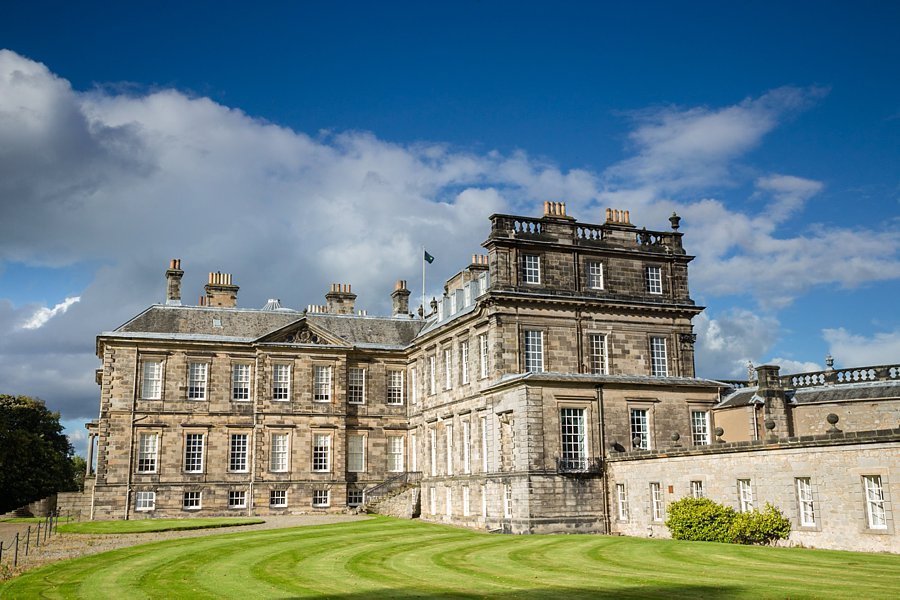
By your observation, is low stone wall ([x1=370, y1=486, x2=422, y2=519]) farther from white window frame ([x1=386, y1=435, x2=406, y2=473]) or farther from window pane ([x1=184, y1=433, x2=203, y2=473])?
window pane ([x1=184, y1=433, x2=203, y2=473])

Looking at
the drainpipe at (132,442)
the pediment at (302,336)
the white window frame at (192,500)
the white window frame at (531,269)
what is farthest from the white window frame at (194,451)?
the white window frame at (531,269)

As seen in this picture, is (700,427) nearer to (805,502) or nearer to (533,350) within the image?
(533,350)

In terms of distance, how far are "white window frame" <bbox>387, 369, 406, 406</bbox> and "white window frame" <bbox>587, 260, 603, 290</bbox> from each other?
14.8 m

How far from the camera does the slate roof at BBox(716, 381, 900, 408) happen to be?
110 ft

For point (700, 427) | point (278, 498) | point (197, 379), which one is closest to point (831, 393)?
→ point (700, 427)

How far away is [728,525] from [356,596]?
13.6 m

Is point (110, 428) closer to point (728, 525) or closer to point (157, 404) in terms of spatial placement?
point (157, 404)

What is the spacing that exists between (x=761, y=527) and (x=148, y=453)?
30516mm

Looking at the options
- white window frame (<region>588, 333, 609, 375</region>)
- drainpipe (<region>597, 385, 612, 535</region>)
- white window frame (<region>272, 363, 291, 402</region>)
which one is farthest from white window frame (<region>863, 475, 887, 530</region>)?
white window frame (<region>272, 363, 291, 402</region>)

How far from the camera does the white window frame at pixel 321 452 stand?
1774 inches

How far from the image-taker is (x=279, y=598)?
54.8 ft

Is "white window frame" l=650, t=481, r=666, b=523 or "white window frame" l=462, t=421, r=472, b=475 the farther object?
"white window frame" l=462, t=421, r=472, b=475

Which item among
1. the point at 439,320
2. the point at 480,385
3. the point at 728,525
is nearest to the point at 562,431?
the point at 480,385

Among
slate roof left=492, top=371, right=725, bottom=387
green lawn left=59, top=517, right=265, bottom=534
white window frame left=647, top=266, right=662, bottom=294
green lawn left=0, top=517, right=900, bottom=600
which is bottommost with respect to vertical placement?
green lawn left=0, top=517, right=900, bottom=600
